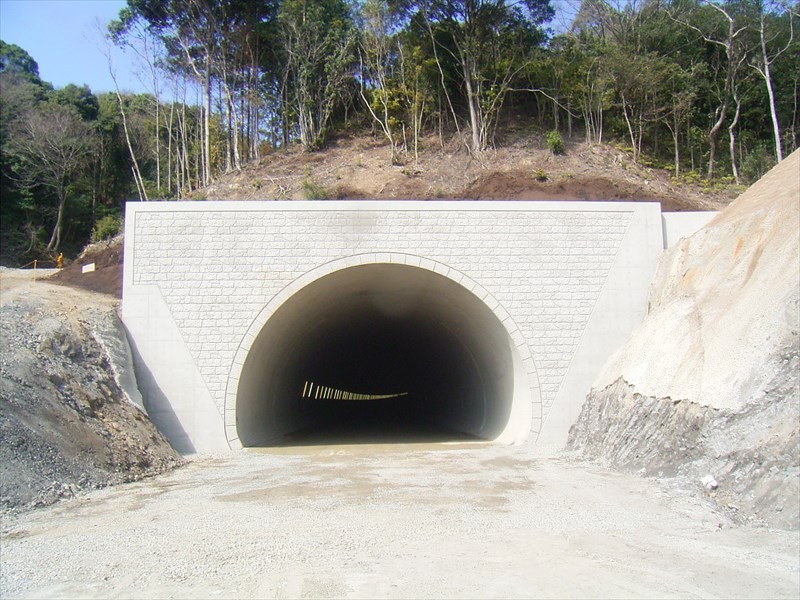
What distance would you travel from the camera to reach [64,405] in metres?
11.8

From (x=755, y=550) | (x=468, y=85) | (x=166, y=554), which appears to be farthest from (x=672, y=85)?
(x=166, y=554)

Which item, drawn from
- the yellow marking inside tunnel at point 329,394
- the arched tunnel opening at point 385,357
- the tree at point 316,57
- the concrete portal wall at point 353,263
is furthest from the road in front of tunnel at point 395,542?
the tree at point 316,57

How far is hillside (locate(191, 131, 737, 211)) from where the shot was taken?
26.8 metres

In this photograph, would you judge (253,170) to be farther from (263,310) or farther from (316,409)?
(263,310)

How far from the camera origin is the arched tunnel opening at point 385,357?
1689 cm

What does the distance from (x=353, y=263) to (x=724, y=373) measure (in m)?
8.27

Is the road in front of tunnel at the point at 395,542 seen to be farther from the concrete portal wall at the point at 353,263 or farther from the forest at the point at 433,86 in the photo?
the forest at the point at 433,86

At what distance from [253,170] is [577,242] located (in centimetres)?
1883

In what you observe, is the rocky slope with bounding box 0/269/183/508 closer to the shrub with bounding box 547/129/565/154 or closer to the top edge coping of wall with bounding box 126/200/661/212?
the top edge coping of wall with bounding box 126/200/661/212

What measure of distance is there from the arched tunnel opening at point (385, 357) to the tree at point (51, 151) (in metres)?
15.5

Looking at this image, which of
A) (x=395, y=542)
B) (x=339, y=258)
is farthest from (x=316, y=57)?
(x=395, y=542)

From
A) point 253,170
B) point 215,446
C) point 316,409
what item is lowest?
point 316,409

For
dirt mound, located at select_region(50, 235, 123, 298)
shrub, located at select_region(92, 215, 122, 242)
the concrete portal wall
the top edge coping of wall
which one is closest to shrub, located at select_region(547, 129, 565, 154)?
the concrete portal wall

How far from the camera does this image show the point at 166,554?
6629 mm
